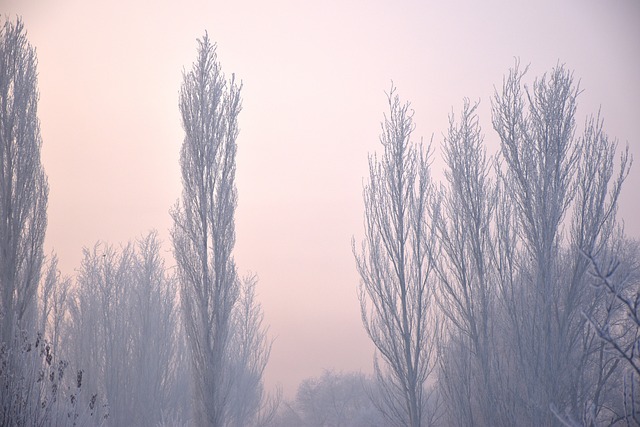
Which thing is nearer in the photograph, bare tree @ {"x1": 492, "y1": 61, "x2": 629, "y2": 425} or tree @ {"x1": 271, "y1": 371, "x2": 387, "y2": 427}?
bare tree @ {"x1": 492, "y1": 61, "x2": 629, "y2": 425}

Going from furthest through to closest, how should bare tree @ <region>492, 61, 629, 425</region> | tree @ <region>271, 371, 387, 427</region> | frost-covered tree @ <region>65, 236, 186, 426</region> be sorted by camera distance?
tree @ <region>271, 371, 387, 427</region>, frost-covered tree @ <region>65, 236, 186, 426</region>, bare tree @ <region>492, 61, 629, 425</region>

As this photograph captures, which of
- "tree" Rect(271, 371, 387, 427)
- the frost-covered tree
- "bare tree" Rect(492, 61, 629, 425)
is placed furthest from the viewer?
"tree" Rect(271, 371, 387, 427)

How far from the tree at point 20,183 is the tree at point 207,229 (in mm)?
2784

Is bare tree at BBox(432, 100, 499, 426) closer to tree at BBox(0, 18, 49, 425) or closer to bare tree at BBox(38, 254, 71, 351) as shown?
tree at BBox(0, 18, 49, 425)

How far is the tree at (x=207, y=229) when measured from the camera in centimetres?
1004

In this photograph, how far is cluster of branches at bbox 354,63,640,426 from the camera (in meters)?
9.89

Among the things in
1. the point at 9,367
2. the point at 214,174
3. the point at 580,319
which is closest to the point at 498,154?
the point at 580,319

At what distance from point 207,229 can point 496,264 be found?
5.97 meters

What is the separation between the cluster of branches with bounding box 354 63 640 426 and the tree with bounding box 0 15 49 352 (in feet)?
21.7

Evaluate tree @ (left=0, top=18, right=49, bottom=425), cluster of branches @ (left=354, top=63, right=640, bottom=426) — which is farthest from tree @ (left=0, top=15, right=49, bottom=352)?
cluster of branches @ (left=354, top=63, right=640, bottom=426)

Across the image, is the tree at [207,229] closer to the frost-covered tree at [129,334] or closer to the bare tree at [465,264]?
the bare tree at [465,264]

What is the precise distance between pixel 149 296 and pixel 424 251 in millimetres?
12270

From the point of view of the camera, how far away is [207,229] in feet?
34.2

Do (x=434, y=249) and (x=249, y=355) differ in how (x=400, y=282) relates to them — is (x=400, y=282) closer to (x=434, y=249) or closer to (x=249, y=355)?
(x=434, y=249)
